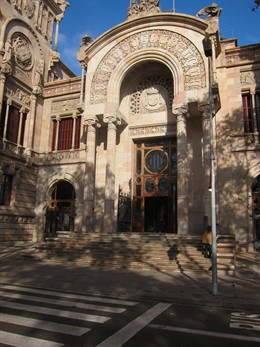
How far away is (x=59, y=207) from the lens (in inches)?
880

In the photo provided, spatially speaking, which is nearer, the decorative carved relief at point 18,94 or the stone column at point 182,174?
the stone column at point 182,174

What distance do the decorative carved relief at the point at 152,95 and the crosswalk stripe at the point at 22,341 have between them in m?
17.3

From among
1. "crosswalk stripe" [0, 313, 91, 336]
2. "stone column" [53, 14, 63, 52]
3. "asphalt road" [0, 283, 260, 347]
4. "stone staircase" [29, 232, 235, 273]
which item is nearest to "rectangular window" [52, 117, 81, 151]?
"stone column" [53, 14, 63, 52]

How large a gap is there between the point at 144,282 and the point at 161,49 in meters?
14.3

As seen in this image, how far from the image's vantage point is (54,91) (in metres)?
24.0

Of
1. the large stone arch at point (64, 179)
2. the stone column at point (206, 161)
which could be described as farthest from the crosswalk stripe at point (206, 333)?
the large stone arch at point (64, 179)

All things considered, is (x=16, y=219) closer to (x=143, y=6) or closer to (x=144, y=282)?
(x=144, y=282)

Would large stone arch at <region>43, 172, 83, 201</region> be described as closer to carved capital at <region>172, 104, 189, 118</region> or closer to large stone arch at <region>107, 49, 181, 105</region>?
large stone arch at <region>107, 49, 181, 105</region>

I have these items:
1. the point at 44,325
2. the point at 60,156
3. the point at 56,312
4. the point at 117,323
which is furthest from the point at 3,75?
the point at 117,323

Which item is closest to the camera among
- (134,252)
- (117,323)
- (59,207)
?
(117,323)

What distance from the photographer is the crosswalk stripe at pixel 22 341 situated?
15.7ft

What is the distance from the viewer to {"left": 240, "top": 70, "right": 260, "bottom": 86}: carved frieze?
1834cm

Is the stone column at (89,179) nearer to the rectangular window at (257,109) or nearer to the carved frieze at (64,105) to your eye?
the carved frieze at (64,105)

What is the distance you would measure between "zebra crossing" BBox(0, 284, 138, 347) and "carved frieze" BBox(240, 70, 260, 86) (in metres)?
15.3
